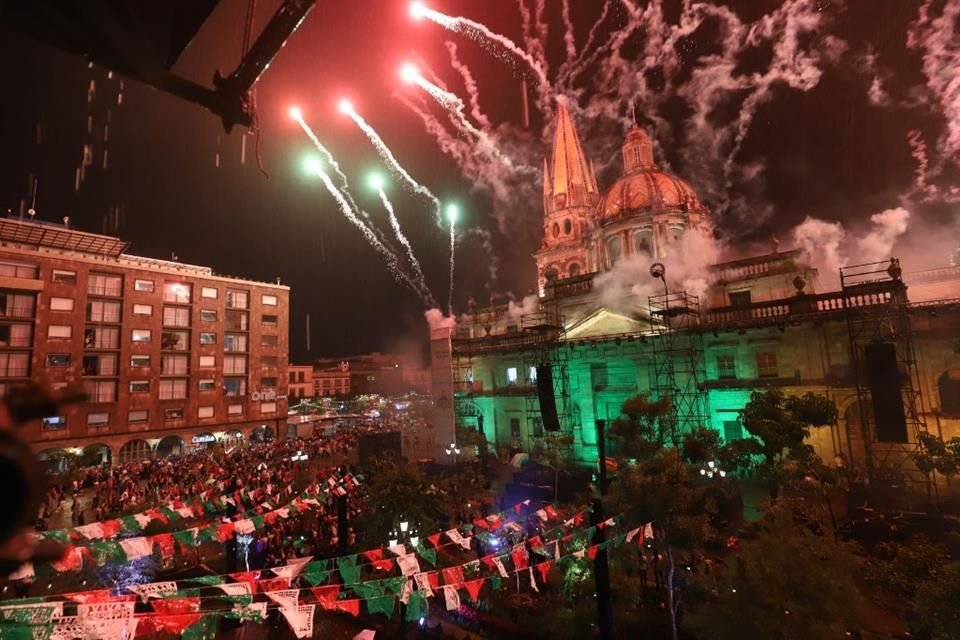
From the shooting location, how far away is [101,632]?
342 inches

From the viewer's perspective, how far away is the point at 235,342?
166 feet

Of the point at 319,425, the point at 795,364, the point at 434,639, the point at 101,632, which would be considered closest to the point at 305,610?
the point at 101,632

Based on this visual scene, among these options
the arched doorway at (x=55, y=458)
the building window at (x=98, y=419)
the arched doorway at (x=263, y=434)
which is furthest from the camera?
the arched doorway at (x=263, y=434)

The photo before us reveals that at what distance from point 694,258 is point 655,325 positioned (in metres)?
10.3

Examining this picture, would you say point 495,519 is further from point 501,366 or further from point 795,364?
point 501,366

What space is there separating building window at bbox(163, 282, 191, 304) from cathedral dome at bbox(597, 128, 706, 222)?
132 ft

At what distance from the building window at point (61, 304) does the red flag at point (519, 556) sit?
4366 centimetres

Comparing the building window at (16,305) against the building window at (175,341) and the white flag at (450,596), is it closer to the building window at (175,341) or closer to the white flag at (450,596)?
the building window at (175,341)

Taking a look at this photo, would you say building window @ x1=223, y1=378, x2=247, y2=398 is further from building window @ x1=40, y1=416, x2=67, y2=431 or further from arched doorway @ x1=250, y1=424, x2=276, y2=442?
building window @ x1=40, y1=416, x2=67, y2=431

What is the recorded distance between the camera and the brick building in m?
37.9

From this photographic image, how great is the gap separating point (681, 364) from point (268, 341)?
41585mm

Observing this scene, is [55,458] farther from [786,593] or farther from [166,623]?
[786,593]

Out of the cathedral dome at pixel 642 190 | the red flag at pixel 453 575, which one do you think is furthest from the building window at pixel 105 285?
the cathedral dome at pixel 642 190

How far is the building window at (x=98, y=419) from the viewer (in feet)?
130
